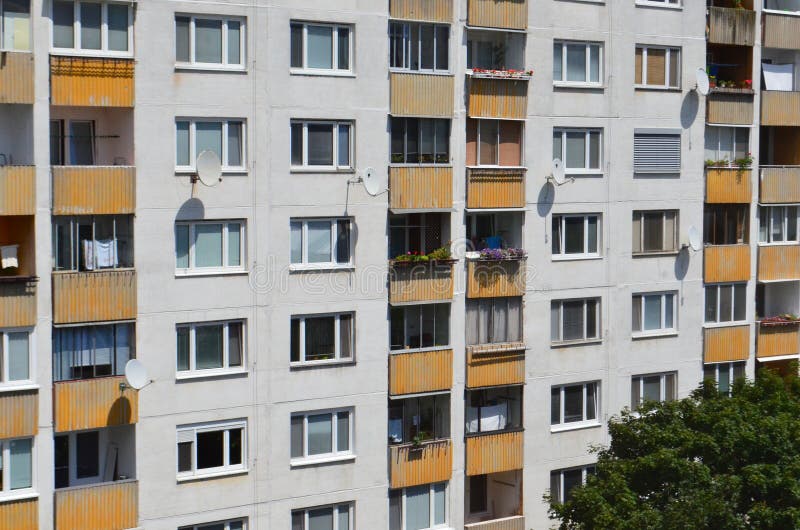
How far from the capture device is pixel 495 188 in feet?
137

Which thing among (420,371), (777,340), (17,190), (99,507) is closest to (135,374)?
(99,507)

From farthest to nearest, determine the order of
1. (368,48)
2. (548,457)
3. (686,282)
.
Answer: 1. (686,282)
2. (548,457)
3. (368,48)

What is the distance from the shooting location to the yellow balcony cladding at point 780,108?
A: 157ft

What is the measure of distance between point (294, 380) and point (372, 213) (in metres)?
5.47

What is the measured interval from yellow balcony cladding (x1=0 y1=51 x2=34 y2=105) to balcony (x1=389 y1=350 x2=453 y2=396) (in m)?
13.3

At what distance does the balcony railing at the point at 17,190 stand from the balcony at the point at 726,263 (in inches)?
949

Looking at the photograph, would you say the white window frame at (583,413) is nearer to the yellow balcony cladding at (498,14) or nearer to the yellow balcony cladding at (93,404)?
the yellow balcony cladding at (498,14)

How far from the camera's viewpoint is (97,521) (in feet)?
115

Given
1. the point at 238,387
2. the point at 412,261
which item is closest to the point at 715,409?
the point at 412,261

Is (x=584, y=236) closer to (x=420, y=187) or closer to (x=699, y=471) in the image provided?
(x=420, y=187)

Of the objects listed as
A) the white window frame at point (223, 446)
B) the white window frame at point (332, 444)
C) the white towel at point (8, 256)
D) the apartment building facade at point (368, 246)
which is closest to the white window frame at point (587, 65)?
the apartment building facade at point (368, 246)

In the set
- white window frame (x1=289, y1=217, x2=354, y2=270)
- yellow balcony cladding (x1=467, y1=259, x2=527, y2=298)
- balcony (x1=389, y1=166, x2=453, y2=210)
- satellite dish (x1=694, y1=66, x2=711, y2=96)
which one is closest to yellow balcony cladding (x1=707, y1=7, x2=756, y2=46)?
satellite dish (x1=694, y1=66, x2=711, y2=96)

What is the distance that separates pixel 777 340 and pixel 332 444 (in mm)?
18673

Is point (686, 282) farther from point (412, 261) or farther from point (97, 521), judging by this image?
point (97, 521)
